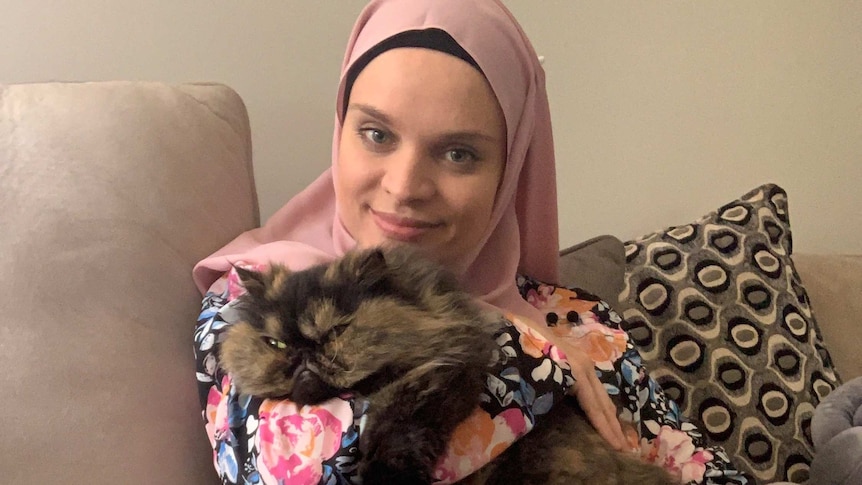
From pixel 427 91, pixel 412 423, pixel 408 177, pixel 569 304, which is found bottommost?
pixel 569 304

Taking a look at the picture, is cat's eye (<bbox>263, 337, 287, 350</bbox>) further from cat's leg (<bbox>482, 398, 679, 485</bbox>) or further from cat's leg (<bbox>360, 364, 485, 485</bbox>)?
cat's leg (<bbox>482, 398, 679, 485</bbox>)

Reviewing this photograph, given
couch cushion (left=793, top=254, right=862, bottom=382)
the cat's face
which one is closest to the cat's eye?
the cat's face

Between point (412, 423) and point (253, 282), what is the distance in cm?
28

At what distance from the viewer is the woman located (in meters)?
0.92

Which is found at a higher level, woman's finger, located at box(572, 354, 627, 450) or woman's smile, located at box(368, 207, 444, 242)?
woman's smile, located at box(368, 207, 444, 242)

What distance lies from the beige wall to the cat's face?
90 cm

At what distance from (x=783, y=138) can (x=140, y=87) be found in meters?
1.90

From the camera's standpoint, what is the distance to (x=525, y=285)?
51.1 inches

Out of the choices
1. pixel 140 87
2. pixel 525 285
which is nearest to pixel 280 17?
pixel 140 87

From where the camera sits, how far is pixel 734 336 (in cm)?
153

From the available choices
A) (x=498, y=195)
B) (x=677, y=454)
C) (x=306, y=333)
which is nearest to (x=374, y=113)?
(x=498, y=195)

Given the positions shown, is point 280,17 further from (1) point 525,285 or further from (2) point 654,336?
(2) point 654,336

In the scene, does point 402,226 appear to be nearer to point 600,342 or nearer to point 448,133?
point 448,133

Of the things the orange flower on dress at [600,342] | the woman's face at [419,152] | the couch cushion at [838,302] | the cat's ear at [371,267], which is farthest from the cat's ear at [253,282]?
the couch cushion at [838,302]
